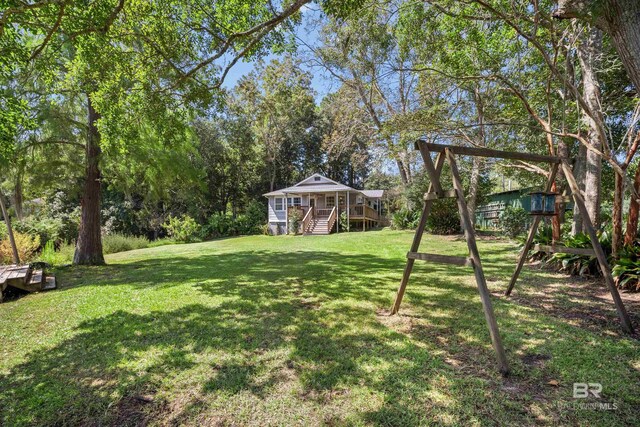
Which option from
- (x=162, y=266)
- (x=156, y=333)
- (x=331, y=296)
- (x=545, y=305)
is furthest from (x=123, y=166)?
(x=545, y=305)

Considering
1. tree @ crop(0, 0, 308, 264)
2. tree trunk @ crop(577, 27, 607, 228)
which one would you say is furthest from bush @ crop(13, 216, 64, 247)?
tree trunk @ crop(577, 27, 607, 228)

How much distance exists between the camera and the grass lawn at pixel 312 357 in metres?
2.19

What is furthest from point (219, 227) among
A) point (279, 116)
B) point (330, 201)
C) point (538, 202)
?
point (538, 202)

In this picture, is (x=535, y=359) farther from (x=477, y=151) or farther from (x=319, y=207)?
(x=319, y=207)

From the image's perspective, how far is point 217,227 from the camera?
22.4m

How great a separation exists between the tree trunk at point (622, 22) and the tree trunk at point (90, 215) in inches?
402

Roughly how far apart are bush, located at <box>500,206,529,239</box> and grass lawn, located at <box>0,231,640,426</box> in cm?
857

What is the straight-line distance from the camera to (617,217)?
5.04 m

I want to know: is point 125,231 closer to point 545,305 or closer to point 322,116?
point 322,116

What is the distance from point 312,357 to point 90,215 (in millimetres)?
8701

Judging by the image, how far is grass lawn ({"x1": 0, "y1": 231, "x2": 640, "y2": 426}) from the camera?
219 centimetres

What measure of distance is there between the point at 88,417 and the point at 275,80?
21086 millimetres

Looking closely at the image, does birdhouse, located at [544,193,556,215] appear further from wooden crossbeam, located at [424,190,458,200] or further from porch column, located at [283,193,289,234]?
porch column, located at [283,193,289,234]

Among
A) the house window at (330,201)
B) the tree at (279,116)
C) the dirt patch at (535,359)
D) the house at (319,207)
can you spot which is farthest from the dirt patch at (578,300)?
the house window at (330,201)
